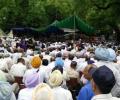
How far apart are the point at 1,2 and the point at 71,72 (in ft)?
227

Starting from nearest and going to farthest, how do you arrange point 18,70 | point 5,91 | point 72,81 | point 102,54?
point 5,91 → point 102,54 → point 72,81 → point 18,70

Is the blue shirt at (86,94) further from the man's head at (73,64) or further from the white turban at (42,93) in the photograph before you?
the man's head at (73,64)

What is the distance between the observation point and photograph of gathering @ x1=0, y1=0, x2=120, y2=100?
23.2 ft

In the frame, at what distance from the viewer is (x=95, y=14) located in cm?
6075

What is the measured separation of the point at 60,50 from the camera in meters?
25.7

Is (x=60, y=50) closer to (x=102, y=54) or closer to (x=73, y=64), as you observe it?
(x=73, y=64)

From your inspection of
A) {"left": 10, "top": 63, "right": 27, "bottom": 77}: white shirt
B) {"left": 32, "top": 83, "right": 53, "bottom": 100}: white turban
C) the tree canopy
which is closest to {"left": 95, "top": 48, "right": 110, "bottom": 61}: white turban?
{"left": 32, "top": 83, "right": 53, "bottom": 100}: white turban

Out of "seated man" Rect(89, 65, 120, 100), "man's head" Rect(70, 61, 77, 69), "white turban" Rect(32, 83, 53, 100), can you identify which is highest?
"seated man" Rect(89, 65, 120, 100)

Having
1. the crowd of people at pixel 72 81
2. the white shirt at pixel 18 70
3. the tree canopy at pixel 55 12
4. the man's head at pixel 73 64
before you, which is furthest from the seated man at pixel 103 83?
the tree canopy at pixel 55 12

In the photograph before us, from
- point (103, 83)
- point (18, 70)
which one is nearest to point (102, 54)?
point (103, 83)

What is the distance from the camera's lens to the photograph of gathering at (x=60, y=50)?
7.06m

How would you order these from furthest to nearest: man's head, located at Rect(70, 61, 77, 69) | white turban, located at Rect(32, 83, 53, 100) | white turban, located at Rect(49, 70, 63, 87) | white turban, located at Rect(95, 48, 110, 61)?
man's head, located at Rect(70, 61, 77, 69), white turban, located at Rect(95, 48, 110, 61), white turban, located at Rect(49, 70, 63, 87), white turban, located at Rect(32, 83, 53, 100)

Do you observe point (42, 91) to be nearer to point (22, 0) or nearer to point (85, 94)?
point (85, 94)

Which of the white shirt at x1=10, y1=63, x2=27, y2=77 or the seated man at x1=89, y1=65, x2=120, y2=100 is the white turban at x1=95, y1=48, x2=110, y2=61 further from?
the white shirt at x1=10, y1=63, x2=27, y2=77
